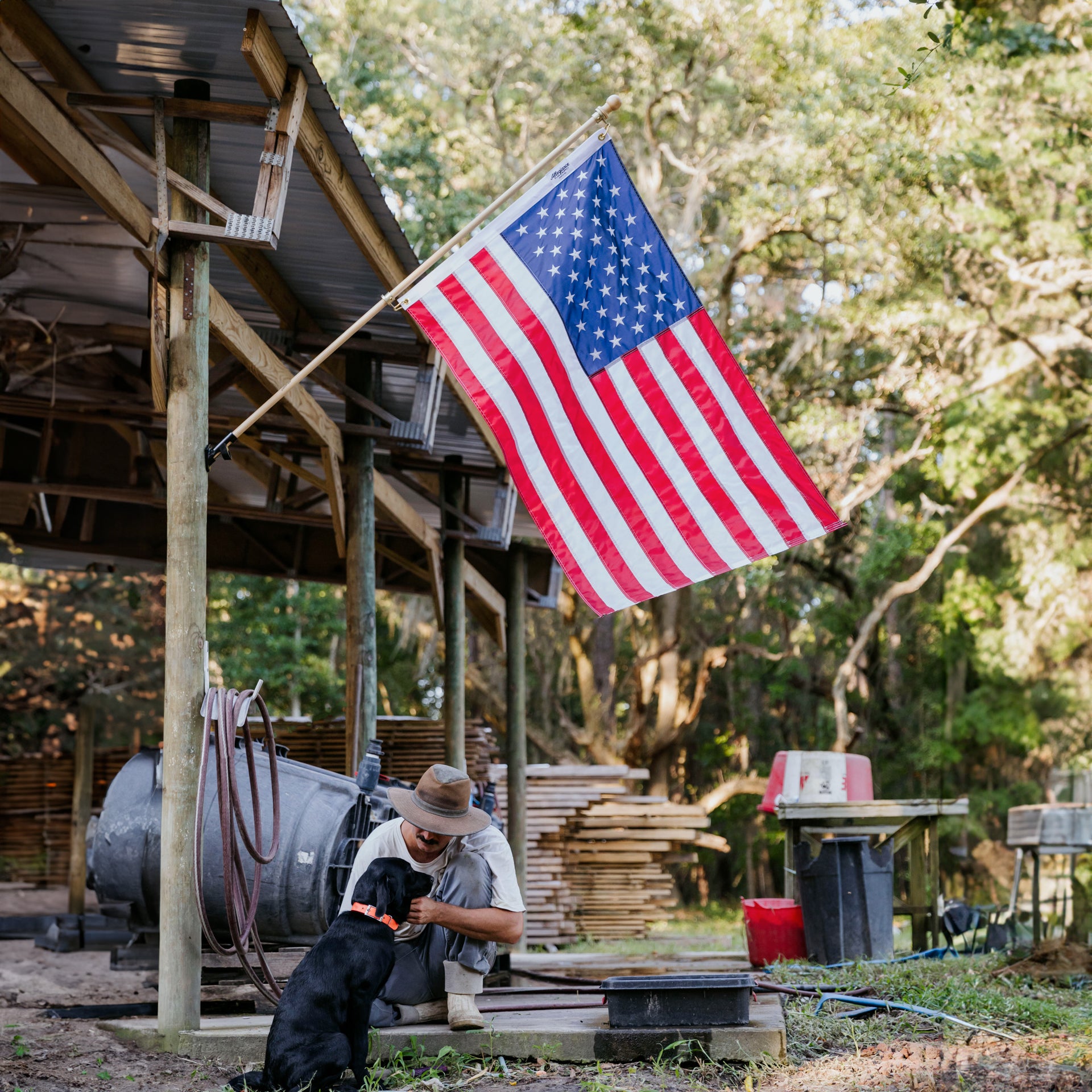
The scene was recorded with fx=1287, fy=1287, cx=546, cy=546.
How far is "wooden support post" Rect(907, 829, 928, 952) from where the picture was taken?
10.2m

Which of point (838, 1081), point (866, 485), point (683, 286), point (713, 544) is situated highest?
point (866, 485)

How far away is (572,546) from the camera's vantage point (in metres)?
6.10

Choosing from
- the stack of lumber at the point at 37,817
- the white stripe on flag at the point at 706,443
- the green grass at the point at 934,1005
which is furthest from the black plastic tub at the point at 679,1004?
the stack of lumber at the point at 37,817

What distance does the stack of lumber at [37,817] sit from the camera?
17.9 meters

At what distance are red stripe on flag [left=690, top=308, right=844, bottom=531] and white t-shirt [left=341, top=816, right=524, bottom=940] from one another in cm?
210

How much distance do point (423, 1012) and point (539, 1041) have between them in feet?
2.04

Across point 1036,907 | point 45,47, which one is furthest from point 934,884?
point 45,47

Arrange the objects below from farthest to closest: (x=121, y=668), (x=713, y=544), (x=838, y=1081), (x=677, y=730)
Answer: (x=677, y=730) → (x=121, y=668) → (x=713, y=544) → (x=838, y=1081)

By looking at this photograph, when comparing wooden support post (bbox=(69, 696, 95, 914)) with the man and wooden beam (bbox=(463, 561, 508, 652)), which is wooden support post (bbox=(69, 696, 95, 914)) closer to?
wooden beam (bbox=(463, 561, 508, 652))

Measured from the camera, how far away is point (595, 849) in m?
16.0

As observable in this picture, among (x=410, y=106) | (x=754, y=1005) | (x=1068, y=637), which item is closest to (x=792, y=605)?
(x=1068, y=637)

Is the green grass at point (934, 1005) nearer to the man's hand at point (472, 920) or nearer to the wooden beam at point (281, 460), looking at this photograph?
the man's hand at point (472, 920)

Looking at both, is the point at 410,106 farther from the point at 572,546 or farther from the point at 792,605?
the point at 572,546

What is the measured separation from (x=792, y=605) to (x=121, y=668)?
1293cm
